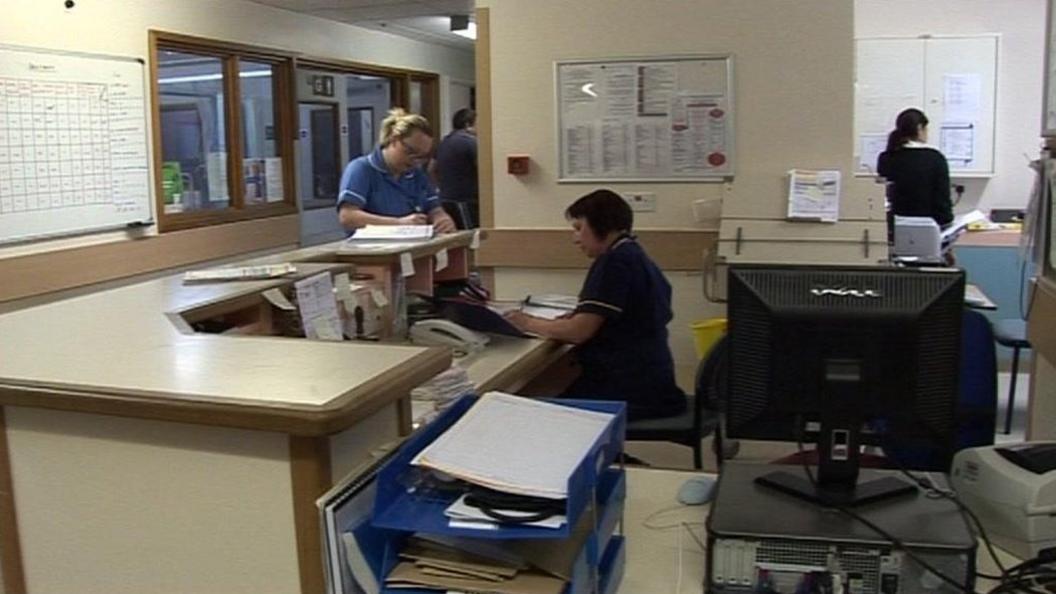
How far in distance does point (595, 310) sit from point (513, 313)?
359 millimetres

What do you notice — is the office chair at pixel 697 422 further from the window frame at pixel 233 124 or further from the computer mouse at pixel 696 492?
the window frame at pixel 233 124

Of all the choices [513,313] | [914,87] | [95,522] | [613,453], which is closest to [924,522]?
[613,453]

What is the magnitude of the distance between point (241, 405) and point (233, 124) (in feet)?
15.8

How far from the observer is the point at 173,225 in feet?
17.6

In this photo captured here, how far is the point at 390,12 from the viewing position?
6551 millimetres

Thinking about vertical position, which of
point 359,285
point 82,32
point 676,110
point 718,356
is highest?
point 82,32

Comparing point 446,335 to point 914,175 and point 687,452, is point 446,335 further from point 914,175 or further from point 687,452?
point 914,175

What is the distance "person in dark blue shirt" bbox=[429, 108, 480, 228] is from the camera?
607 centimetres

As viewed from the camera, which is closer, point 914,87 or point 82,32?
point 82,32

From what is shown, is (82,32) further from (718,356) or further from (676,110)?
(718,356)

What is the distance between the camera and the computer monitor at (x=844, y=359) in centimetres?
171

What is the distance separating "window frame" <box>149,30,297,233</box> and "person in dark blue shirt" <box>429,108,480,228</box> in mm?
1005

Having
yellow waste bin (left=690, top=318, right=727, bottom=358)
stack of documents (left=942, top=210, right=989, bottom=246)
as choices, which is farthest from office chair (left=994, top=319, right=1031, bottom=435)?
yellow waste bin (left=690, top=318, right=727, bottom=358)

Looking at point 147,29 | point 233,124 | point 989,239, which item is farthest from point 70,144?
point 989,239
